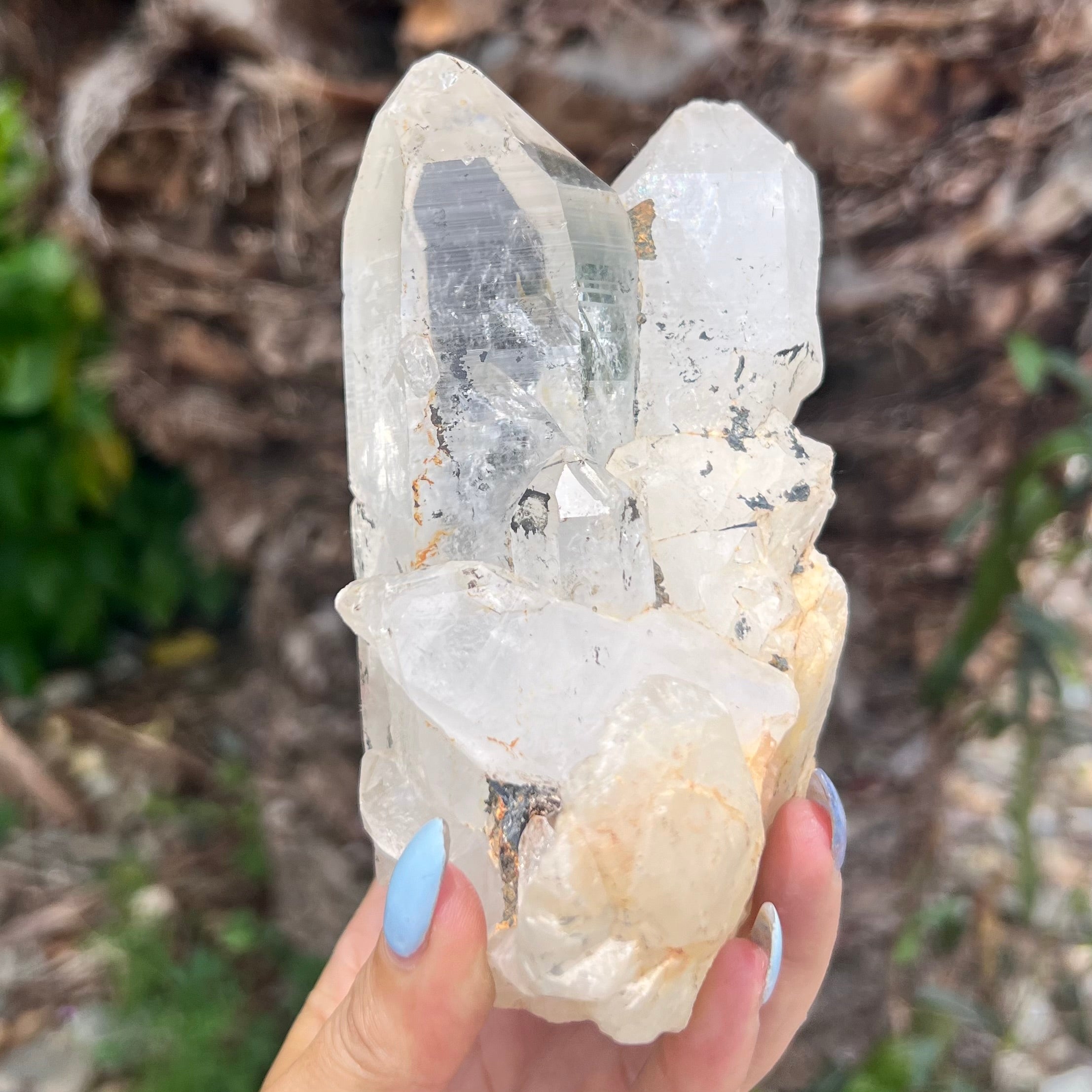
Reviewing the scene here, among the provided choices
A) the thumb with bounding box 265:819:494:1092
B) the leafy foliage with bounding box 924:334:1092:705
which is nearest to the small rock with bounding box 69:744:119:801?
the thumb with bounding box 265:819:494:1092

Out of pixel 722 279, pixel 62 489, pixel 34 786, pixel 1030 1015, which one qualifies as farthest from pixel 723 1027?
pixel 62 489

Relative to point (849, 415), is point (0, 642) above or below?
below

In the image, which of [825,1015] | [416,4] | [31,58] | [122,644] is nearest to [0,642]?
[122,644]

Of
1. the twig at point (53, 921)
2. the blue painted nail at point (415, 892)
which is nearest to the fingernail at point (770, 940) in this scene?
the blue painted nail at point (415, 892)

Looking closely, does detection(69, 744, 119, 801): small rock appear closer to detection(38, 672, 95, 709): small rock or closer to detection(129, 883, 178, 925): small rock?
detection(38, 672, 95, 709): small rock

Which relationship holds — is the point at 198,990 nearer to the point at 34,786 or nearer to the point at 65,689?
the point at 34,786

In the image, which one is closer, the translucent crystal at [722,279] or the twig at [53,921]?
the translucent crystal at [722,279]

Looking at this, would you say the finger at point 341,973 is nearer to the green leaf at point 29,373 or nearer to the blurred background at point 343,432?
the blurred background at point 343,432

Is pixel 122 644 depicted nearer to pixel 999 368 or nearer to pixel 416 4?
pixel 416 4

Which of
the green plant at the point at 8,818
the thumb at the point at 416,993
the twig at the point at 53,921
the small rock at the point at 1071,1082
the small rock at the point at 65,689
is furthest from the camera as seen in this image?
the small rock at the point at 65,689
